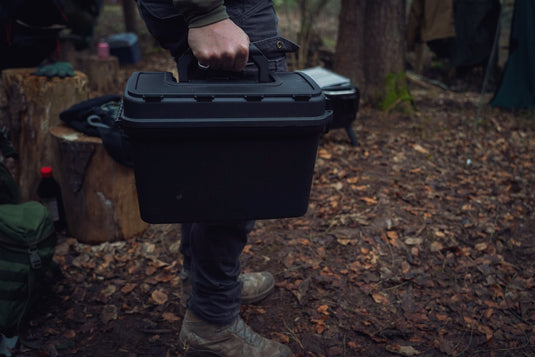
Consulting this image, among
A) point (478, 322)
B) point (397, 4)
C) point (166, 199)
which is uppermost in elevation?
point (397, 4)

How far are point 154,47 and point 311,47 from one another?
3.76 metres

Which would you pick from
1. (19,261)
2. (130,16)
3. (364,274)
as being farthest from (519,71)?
(130,16)

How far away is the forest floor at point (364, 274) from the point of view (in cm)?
211

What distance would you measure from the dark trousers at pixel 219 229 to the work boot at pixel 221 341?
0.04 meters

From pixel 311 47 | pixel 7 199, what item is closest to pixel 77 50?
pixel 311 47

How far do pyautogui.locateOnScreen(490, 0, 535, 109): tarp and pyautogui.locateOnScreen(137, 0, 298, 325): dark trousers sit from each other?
5070 millimetres

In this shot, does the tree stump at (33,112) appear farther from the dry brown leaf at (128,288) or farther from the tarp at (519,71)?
the tarp at (519,71)

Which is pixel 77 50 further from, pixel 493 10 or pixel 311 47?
pixel 493 10

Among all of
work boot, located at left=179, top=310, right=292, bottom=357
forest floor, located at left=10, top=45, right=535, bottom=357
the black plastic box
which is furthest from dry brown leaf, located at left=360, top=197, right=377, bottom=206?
the black plastic box

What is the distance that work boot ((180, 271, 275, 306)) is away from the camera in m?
2.27

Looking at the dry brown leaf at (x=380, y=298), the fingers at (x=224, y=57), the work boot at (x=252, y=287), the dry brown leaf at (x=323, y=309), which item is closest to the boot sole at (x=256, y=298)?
the work boot at (x=252, y=287)

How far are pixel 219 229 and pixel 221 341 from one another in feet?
1.85

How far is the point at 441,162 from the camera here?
4105mm

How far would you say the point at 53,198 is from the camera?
299 cm
